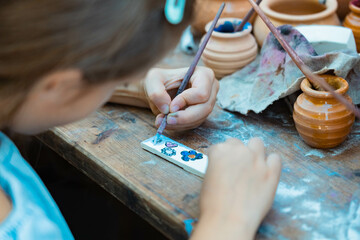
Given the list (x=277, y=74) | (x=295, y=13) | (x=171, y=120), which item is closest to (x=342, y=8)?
(x=295, y=13)

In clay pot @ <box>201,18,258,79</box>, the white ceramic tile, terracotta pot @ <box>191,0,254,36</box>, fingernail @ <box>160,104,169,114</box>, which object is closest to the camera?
the white ceramic tile

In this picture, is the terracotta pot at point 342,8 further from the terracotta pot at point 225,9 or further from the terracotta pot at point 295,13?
the terracotta pot at point 225,9

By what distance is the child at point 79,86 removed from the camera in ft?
1.88

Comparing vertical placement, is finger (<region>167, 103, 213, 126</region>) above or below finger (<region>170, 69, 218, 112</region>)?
below

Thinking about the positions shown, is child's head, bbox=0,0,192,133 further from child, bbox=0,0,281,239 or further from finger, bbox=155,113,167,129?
finger, bbox=155,113,167,129

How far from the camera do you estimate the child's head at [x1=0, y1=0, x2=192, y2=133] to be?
56cm

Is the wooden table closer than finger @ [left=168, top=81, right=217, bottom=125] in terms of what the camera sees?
Yes

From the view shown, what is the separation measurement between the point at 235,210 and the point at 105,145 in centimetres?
37

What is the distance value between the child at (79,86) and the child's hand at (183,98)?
6.7 inches

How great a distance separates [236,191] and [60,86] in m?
0.33

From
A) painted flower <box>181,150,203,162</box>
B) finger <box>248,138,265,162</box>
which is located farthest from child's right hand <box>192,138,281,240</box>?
painted flower <box>181,150,203,162</box>

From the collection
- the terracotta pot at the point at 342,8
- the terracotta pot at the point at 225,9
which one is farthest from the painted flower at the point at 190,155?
the terracotta pot at the point at 342,8

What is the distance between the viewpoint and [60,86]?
644mm

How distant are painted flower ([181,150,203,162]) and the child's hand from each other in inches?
3.0
